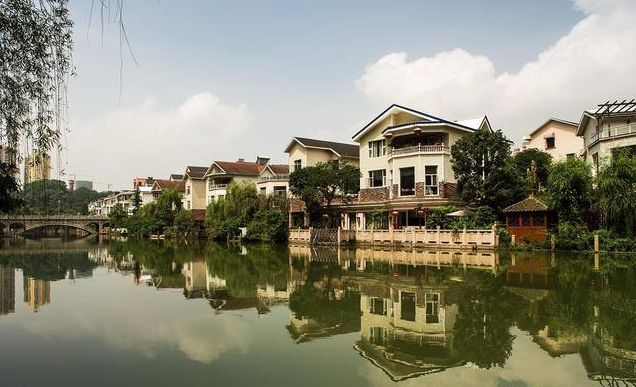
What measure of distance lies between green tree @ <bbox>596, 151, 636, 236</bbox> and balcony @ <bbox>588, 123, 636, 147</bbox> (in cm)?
384

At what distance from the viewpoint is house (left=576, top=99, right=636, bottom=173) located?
24.6 meters

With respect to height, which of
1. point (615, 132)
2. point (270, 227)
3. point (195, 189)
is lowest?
point (270, 227)

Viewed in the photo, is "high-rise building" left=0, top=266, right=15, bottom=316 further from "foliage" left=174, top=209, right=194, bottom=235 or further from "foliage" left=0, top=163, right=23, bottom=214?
"foliage" left=174, top=209, right=194, bottom=235

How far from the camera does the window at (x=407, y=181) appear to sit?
2957cm

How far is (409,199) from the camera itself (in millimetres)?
29031

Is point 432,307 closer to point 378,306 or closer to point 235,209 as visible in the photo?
point 378,306

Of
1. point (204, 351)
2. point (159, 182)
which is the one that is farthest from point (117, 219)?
point (204, 351)

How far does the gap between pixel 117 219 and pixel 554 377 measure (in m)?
66.8

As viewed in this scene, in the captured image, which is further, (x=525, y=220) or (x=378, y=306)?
(x=525, y=220)

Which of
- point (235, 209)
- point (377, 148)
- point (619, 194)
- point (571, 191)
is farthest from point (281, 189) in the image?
point (619, 194)

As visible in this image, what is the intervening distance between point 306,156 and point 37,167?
1271 inches

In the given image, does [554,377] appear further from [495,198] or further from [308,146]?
[308,146]

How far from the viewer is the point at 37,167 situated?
18.9 feet

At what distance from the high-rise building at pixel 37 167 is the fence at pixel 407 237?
21230mm
